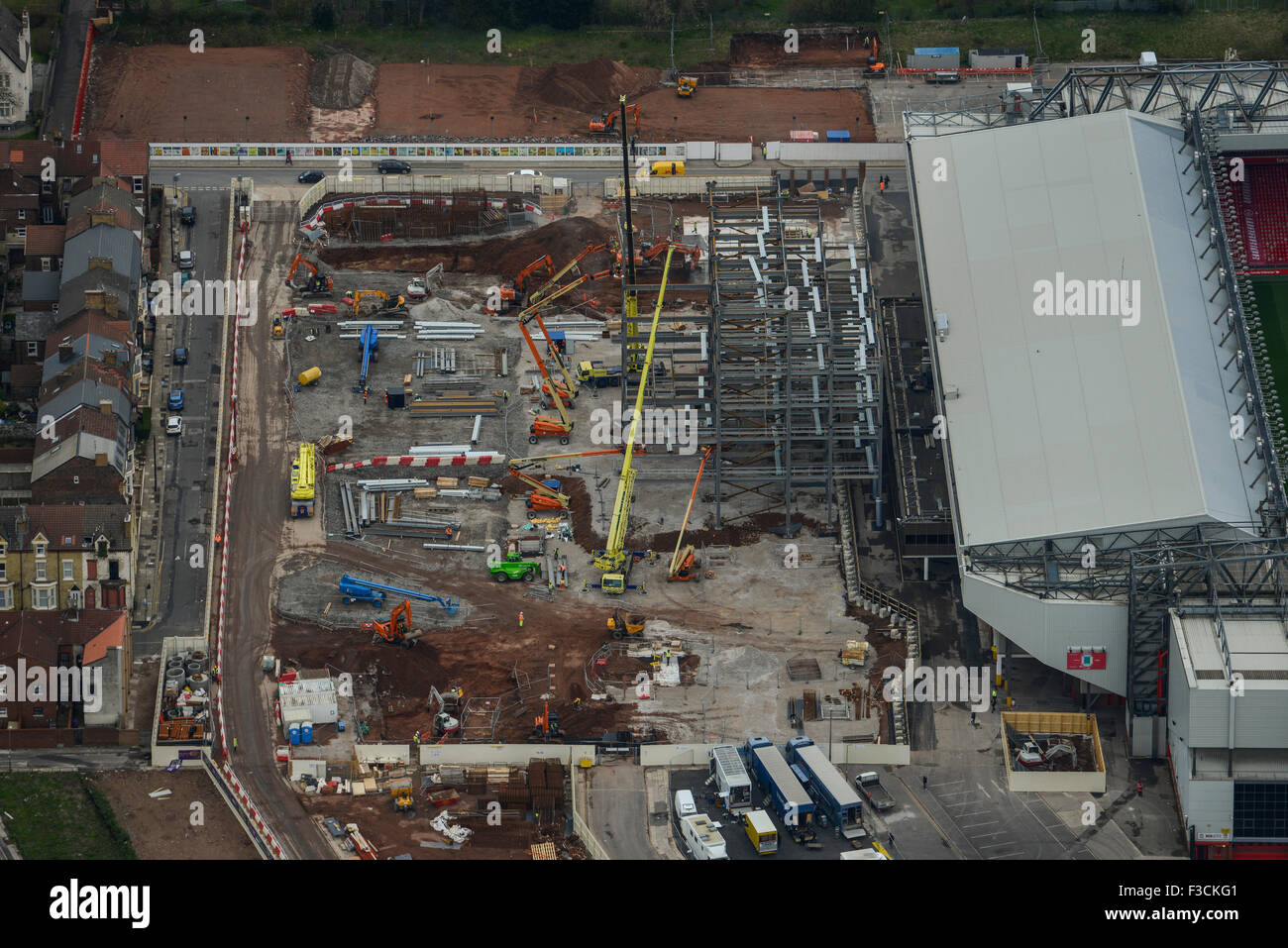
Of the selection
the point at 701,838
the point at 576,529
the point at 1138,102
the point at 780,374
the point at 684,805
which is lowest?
the point at 701,838

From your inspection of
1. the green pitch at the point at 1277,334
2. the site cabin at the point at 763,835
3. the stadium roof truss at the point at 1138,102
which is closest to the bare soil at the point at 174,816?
the site cabin at the point at 763,835

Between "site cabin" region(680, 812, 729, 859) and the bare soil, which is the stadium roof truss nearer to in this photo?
"site cabin" region(680, 812, 729, 859)

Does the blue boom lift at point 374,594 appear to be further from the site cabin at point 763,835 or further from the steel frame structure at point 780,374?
the site cabin at point 763,835

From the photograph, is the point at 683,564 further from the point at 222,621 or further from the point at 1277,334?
the point at 1277,334

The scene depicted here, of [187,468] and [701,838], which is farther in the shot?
[187,468]

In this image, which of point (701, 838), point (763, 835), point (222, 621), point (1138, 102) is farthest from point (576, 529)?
point (1138, 102)
